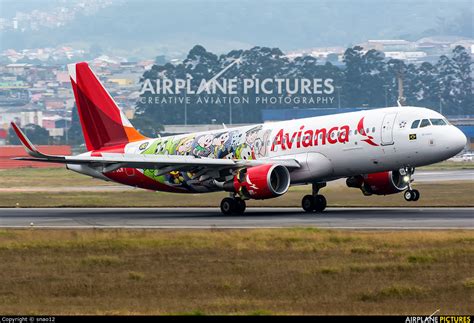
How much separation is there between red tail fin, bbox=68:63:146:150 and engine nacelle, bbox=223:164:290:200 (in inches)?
380

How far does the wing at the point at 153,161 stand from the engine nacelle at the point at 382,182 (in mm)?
3533

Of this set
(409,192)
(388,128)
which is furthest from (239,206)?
(409,192)

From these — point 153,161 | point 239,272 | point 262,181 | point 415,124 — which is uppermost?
point 415,124

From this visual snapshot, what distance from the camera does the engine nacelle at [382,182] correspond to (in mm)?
49781

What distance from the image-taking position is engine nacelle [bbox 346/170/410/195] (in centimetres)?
4978

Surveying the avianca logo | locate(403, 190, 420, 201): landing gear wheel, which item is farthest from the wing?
locate(403, 190, 420, 201): landing gear wheel

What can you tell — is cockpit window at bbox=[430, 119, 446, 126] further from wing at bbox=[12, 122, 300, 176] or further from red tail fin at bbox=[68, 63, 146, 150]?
red tail fin at bbox=[68, 63, 146, 150]

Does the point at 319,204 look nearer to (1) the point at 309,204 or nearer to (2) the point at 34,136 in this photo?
(1) the point at 309,204

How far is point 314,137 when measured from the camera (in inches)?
1909

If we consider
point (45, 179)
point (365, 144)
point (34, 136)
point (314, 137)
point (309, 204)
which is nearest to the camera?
point (365, 144)

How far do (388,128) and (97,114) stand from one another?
50.6 ft

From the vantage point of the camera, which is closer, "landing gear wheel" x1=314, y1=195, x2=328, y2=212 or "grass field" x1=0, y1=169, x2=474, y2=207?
"landing gear wheel" x1=314, y1=195, x2=328, y2=212

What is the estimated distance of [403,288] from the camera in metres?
24.8

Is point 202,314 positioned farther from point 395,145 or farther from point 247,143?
point 247,143
